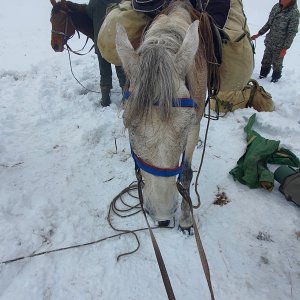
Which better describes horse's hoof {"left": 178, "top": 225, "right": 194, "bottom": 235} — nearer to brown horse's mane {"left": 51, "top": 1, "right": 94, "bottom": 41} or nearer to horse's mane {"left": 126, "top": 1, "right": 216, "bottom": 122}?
horse's mane {"left": 126, "top": 1, "right": 216, "bottom": 122}

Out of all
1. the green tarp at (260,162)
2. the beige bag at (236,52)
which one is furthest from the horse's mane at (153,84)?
the green tarp at (260,162)

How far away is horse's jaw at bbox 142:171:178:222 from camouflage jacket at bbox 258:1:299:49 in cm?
574

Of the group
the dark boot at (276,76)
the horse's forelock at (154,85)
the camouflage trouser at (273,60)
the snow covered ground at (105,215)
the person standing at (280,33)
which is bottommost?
the snow covered ground at (105,215)

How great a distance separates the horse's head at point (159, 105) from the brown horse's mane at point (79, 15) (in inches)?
147

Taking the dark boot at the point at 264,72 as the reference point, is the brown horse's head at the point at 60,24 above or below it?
above

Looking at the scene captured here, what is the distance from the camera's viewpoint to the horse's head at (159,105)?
63.9 inches

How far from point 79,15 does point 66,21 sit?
0.96 ft

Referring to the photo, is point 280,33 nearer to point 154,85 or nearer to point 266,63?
point 266,63

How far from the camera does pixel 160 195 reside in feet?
6.19

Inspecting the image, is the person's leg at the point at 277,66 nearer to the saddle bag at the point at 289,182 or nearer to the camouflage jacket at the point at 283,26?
the camouflage jacket at the point at 283,26

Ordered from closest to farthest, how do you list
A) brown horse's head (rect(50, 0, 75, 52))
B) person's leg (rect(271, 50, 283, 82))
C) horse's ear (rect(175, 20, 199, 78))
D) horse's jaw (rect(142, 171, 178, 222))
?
horse's ear (rect(175, 20, 199, 78)) < horse's jaw (rect(142, 171, 178, 222)) < brown horse's head (rect(50, 0, 75, 52)) < person's leg (rect(271, 50, 283, 82))

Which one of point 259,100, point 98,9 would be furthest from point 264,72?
point 98,9

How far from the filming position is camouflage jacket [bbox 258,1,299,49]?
597cm

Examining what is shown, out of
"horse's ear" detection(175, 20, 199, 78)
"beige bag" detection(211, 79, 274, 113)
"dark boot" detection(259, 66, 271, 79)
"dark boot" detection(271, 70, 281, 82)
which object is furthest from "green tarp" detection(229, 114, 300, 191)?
"dark boot" detection(259, 66, 271, 79)
